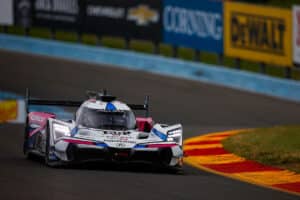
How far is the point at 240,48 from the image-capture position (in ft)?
98.1

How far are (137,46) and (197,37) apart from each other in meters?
6.63

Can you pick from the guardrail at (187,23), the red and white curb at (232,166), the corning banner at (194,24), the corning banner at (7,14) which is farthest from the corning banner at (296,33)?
the corning banner at (7,14)

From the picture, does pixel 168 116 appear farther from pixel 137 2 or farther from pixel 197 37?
pixel 137 2

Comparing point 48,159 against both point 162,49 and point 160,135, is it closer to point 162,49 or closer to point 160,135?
point 160,135

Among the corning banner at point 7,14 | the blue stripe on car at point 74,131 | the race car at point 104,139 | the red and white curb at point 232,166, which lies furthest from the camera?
the corning banner at point 7,14

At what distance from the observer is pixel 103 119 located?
17141 mm

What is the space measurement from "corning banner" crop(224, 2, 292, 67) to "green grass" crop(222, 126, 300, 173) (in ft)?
19.5

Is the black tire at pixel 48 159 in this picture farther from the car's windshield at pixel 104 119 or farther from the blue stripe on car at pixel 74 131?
the car's windshield at pixel 104 119

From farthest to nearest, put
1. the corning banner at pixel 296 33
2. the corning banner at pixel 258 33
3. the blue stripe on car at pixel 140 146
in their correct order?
the corning banner at pixel 258 33, the corning banner at pixel 296 33, the blue stripe on car at pixel 140 146

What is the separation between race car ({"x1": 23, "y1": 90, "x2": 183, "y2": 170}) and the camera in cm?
1630

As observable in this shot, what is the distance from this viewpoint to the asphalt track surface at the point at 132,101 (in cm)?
1446

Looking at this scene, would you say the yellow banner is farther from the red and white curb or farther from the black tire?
the black tire

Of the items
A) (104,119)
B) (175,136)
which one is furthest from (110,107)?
(175,136)

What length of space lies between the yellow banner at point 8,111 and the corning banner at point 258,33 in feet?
24.3
